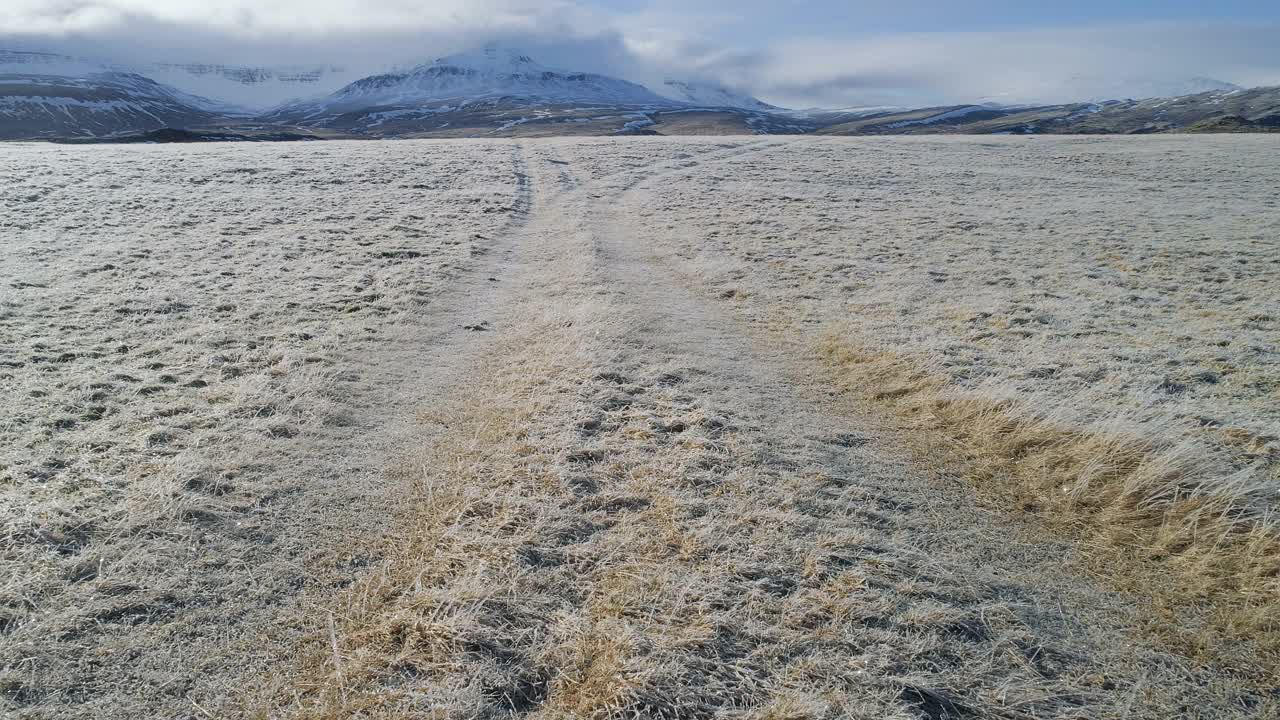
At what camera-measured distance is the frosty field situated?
165 inches

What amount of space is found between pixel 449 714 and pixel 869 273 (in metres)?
14.3

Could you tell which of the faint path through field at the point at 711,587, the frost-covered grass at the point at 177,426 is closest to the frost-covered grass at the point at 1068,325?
the faint path through field at the point at 711,587

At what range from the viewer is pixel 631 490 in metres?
6.27

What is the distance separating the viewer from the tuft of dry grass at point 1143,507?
4.79 meters

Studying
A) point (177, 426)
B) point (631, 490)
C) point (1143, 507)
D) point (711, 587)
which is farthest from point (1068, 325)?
point (177, 426)

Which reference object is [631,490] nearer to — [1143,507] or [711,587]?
[711,587]

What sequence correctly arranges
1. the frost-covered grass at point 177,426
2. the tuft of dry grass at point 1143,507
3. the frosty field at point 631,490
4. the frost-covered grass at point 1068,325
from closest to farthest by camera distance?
the frosty field at point 631,490 < the frost-covered grass at point 177,426 < the tuft of dry grass at point 1143,507 < the frost-covered grass at point 1068,325

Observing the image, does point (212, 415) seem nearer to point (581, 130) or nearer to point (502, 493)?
point (502, 493)

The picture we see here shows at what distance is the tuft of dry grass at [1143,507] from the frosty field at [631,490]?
35 millimetres

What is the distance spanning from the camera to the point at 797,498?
607 centimetres

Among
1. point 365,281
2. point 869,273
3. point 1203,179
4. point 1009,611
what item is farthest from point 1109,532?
point 1203,179

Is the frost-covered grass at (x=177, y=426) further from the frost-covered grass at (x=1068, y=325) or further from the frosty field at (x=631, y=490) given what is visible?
the frost-covered grass at (x=1068, y=325)

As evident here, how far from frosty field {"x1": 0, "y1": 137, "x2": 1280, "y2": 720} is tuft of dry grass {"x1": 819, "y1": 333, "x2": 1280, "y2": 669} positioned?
4 centimetres

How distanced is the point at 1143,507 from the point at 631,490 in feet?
15.5
